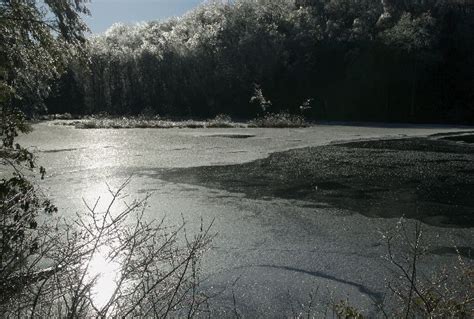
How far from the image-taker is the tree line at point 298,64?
2719 cm

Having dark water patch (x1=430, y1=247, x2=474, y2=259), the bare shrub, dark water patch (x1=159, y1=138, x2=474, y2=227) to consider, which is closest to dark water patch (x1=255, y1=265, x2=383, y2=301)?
the bare shrub

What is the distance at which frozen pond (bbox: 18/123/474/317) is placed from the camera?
3.83 meters

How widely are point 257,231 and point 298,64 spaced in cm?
2642

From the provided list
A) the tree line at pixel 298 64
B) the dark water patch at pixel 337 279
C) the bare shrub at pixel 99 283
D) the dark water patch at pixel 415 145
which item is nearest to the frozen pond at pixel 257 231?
the dark water patch at pixel 337 279

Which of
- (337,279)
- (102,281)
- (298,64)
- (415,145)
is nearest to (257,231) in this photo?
(337,279)

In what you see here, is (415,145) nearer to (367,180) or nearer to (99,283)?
(367,180)

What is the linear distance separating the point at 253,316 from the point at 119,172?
6242mm

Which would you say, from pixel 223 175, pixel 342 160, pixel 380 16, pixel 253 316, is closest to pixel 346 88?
pixel 380 16

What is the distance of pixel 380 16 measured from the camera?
1191 inches

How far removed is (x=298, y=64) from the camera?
30.8 metres

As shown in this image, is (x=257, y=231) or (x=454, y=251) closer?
(x=454, y=251)

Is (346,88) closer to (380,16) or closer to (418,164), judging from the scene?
(380,16)

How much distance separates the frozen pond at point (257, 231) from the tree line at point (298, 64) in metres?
15.5

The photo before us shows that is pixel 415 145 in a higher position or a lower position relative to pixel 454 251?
higher
